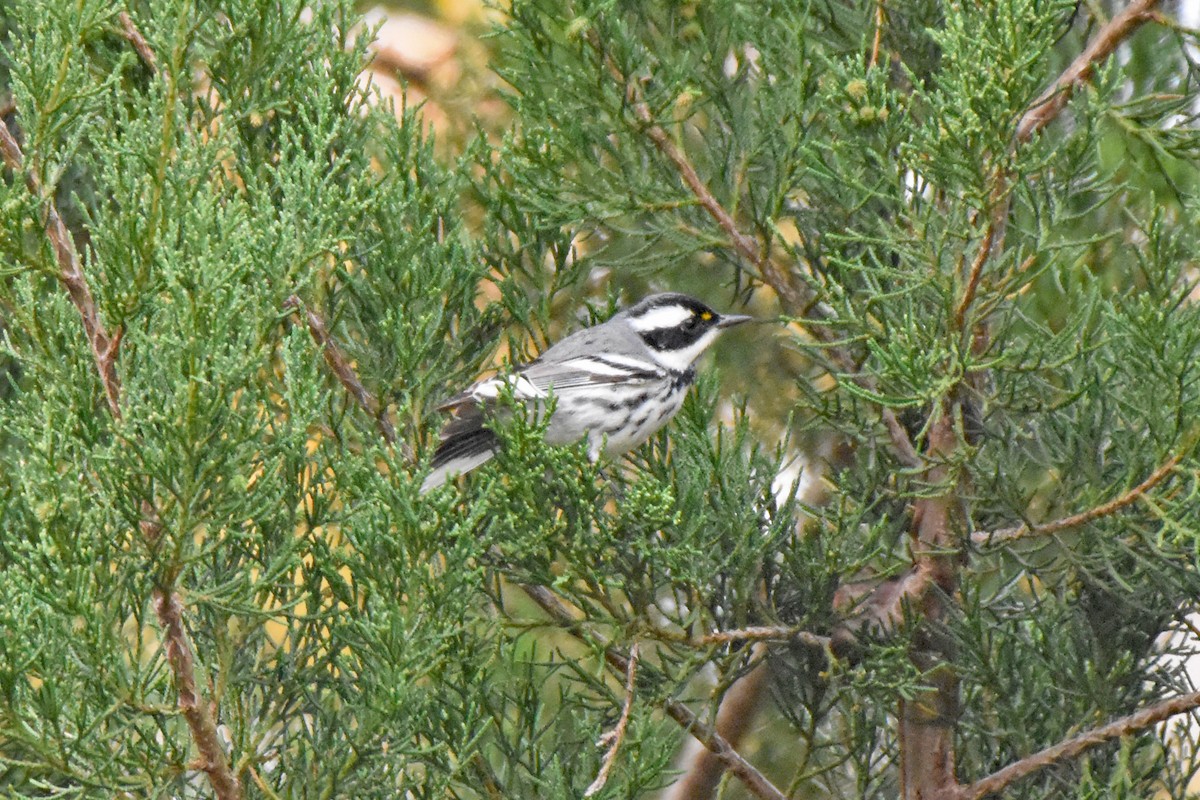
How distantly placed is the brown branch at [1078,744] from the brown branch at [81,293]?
1.80 meters

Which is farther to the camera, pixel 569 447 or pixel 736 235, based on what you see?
pixel 736 235

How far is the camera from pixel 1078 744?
105 inches

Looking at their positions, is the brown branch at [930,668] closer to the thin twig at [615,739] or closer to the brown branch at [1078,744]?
the brown branch at [1078,744]

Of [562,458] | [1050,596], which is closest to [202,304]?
[562,458]

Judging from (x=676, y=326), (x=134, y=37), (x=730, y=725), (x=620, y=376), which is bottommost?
(x=730, y=725)

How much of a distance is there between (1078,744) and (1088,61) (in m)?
1.39

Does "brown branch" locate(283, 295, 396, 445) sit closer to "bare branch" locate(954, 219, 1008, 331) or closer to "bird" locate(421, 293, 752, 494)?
"bird" locate(421, 293, 752, 494)

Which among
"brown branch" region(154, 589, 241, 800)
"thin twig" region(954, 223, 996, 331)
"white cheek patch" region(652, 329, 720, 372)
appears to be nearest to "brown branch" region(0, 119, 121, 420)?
"brown branch" region(154, 589, 241, 800)

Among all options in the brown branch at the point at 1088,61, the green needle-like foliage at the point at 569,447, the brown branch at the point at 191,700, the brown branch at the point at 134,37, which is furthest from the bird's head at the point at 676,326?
the brown branch at the point at 191,700

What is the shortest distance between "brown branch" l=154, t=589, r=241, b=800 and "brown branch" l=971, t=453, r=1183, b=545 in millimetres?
1519

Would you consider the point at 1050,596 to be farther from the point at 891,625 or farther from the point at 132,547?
the point at 132,547

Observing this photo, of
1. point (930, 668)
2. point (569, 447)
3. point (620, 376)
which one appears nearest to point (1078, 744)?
point (930, 668)

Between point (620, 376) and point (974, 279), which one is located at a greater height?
point (974, 279)

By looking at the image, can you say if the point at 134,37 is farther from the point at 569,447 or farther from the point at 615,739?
the point at 615,739
